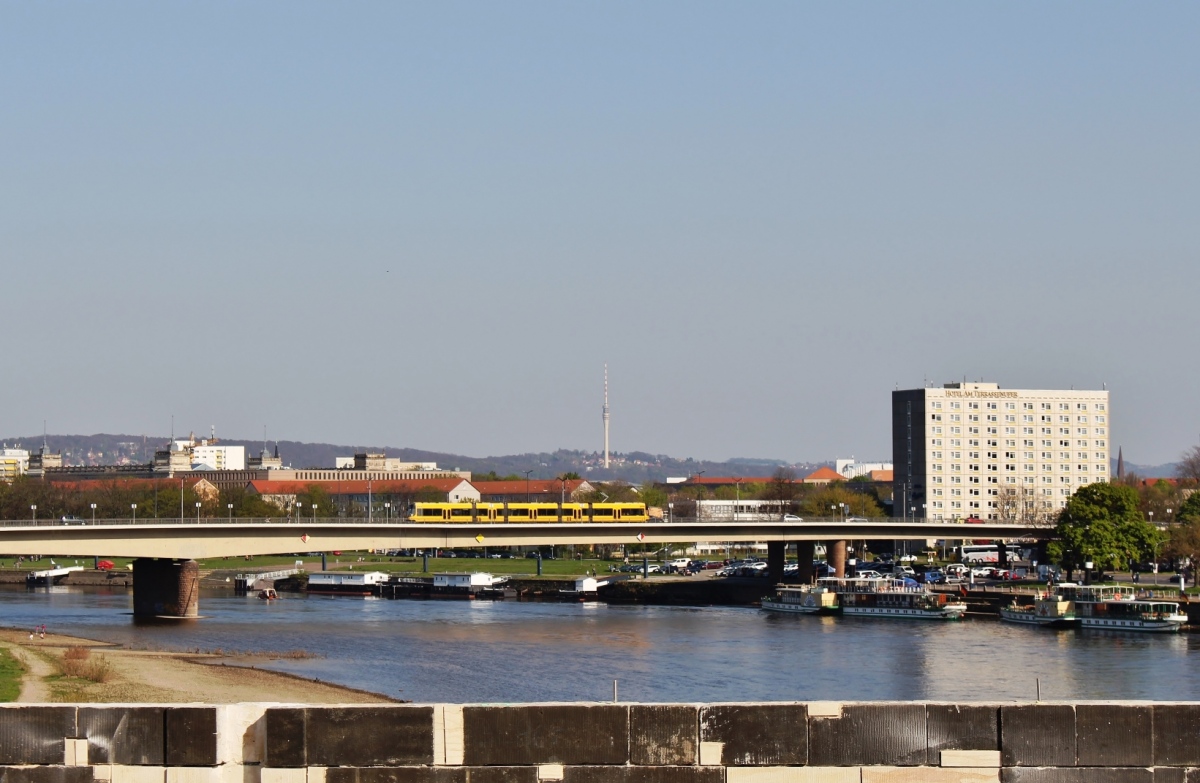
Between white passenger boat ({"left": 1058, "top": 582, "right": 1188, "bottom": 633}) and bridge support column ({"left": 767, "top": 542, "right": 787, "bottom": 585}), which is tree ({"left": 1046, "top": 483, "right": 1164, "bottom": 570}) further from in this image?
bridge support column ({"left": 767, "top": 542, "right": 787, "bottom": 585})

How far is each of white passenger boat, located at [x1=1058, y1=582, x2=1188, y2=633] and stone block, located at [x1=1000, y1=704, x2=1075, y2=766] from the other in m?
74.1

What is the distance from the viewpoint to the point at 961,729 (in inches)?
661

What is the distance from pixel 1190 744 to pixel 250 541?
278 feet

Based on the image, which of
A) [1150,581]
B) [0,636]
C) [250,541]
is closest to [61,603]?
[250,541]

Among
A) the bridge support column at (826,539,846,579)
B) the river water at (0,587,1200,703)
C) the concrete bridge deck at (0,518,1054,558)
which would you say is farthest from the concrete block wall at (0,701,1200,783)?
the bridge support column at (826,539,846,579)

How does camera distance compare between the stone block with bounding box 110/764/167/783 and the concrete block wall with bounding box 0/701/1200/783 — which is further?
the stone block with bounding box 110/764/167/783

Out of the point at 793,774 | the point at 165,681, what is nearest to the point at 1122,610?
the point at 165,681

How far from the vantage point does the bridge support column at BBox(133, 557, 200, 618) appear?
320 ft

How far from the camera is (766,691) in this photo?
2315 inches

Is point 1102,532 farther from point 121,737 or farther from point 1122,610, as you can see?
point 121,737

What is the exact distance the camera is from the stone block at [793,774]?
16.7m

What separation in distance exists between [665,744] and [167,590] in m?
85.6

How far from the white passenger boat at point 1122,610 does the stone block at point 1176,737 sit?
73.7 meters

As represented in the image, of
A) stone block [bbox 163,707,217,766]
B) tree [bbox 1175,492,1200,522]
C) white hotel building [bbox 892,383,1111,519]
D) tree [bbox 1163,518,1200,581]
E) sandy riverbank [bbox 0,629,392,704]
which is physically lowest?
sandy riverbank [bbox 0,629,392,704]
